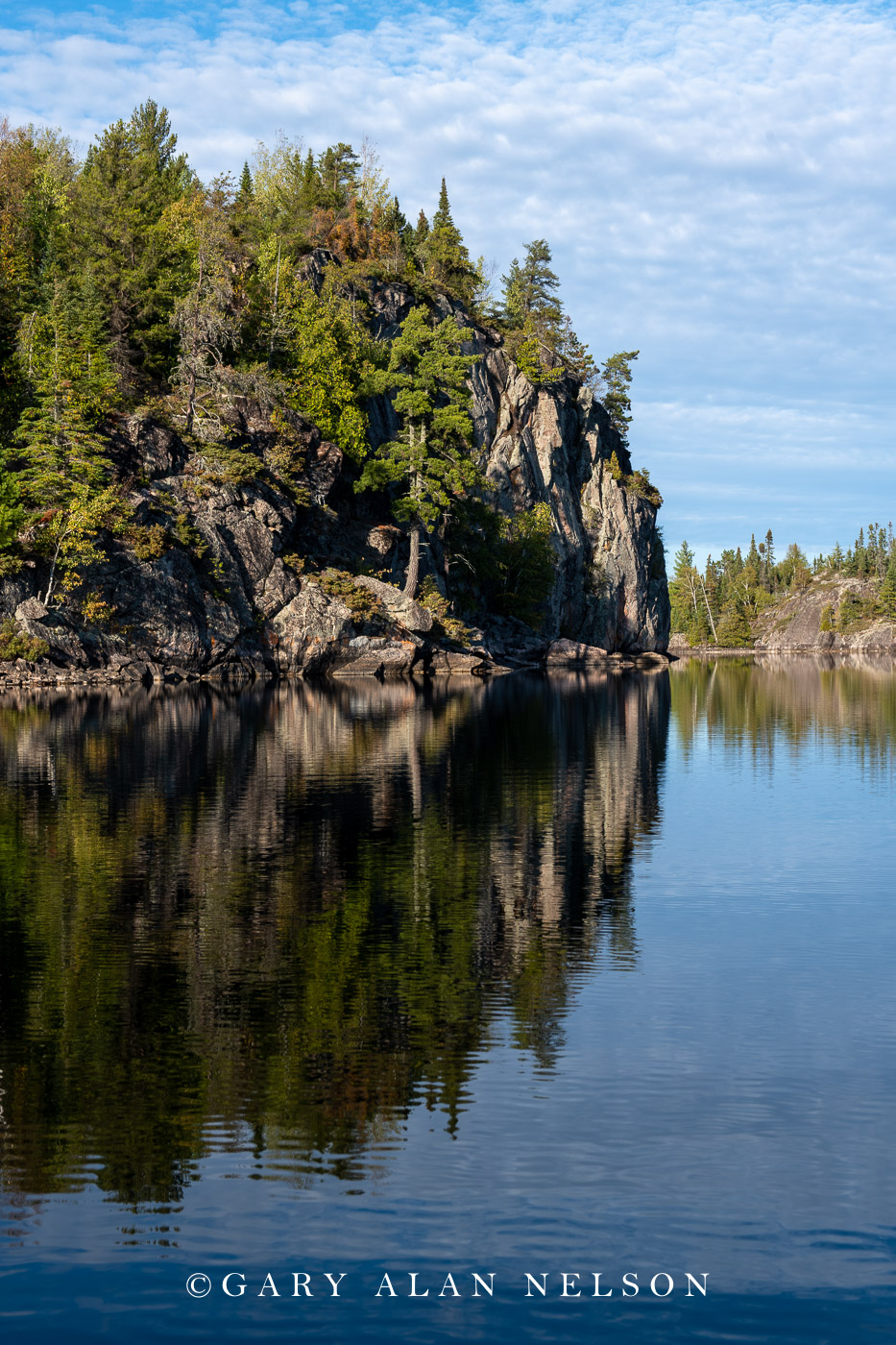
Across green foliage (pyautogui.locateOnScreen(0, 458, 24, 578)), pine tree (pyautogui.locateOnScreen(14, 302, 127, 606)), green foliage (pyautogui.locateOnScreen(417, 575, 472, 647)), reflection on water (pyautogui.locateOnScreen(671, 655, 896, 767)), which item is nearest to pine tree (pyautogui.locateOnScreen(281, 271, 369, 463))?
green foliage (pyautogui.locateOnScreen(417, 575, 472, 647))

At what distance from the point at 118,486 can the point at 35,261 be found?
28.6 meters

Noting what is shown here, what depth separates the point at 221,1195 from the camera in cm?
771

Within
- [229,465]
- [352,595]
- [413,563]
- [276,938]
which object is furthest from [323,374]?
[276,938]

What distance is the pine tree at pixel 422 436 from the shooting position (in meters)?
88.6

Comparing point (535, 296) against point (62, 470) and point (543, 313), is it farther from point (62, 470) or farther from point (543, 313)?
point (62, 470)

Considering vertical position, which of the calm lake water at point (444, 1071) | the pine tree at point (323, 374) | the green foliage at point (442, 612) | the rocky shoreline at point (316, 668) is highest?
the pine tree at point (323, 374)

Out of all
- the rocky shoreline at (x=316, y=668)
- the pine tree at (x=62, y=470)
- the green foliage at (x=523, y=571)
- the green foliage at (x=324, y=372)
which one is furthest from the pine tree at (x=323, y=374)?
the green foliage at (x=523, y=571)

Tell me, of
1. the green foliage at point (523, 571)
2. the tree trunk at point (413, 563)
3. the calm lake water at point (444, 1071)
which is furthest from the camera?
the green foliage at point (523, 571)

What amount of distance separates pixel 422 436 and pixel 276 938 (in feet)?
259

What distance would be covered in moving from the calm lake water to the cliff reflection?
56 mm

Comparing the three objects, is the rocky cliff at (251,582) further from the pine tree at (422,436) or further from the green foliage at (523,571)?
the pine tree at (422,436)

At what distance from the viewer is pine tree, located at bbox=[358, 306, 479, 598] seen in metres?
88.6

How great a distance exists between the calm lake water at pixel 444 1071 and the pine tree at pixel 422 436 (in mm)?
66887

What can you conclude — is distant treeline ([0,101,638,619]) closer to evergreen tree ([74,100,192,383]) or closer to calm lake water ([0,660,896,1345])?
evergreen tree ([74,100,192,383])
